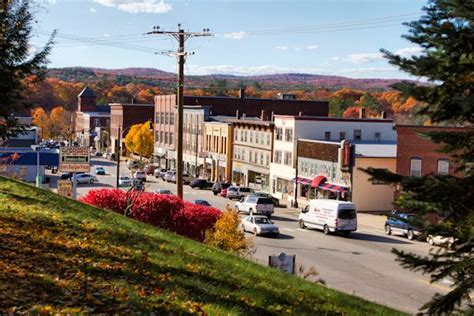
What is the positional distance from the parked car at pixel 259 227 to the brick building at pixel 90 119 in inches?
3885

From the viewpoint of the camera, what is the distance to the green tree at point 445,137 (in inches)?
455

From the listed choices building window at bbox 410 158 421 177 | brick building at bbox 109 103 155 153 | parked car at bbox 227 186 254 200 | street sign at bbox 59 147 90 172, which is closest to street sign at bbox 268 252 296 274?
street sign at bbox 59 147 90 172

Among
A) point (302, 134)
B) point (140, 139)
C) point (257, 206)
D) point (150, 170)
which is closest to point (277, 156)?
point (302, 134)

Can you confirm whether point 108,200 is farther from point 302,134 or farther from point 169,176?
point 169,176

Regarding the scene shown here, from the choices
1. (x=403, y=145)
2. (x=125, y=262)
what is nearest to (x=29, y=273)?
(x=125, y=262)

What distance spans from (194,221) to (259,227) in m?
11.9

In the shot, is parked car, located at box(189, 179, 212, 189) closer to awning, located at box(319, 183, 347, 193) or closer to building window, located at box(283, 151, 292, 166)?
building window, located at box(283, 151, 292, 166)

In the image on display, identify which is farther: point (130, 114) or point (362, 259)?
point (130, 114)

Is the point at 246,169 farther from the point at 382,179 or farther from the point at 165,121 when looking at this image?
the point at 382,179

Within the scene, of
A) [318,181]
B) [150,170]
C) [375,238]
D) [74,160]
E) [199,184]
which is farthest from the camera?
[150,170]

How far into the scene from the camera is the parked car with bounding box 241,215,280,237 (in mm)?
40594

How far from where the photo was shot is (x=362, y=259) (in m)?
34.0

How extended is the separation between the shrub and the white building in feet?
115

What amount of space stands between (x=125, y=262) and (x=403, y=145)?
1656 inches
